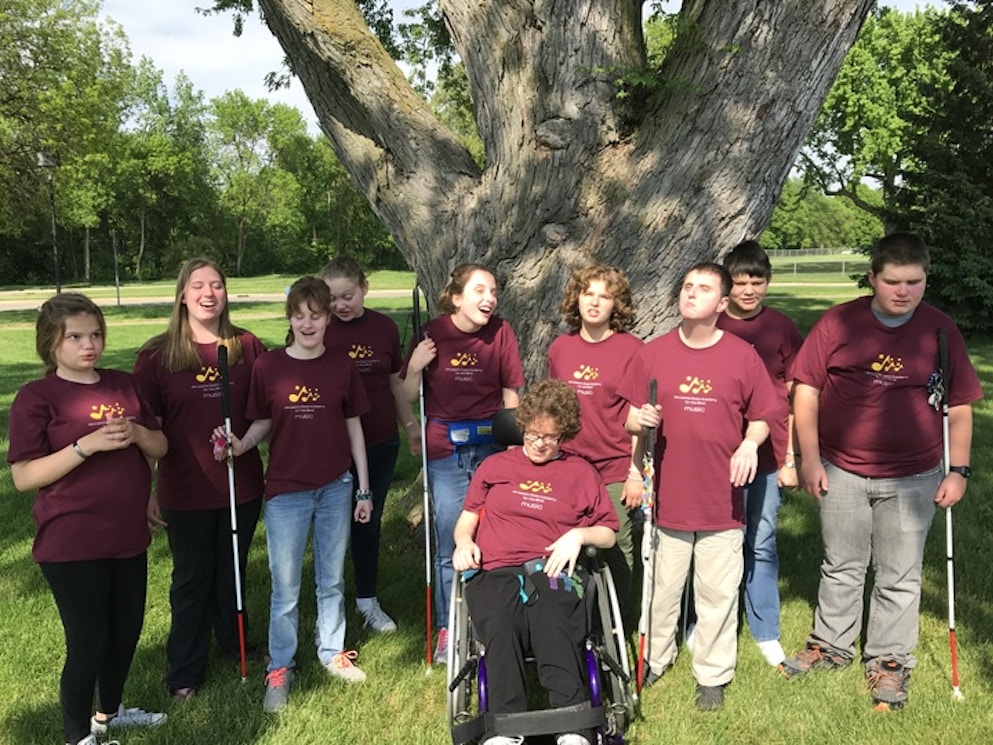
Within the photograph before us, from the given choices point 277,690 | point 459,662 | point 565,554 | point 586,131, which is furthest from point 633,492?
point 586,131

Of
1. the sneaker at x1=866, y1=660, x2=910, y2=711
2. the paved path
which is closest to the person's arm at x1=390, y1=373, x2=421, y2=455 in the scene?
the sneaker at x1=866, y1=660, x2=910, y2=711

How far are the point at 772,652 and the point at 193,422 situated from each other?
10.7 ft

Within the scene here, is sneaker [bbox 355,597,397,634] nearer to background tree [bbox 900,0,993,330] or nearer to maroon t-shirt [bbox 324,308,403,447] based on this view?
maroon t-shirt [bbox 324,308,403,447]

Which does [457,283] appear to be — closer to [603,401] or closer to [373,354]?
[373,354]

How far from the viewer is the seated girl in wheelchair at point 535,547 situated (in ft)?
10.4

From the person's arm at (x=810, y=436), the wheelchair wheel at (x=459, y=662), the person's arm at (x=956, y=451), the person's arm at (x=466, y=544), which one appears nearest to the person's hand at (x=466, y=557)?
the person's arm at (x=466, y=544)

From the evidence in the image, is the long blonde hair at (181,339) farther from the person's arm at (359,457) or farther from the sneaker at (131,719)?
the sneaker at (131,719)

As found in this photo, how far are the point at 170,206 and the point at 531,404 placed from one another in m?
57.7

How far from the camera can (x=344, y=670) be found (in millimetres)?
3980

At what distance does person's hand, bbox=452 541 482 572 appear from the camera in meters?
3.44

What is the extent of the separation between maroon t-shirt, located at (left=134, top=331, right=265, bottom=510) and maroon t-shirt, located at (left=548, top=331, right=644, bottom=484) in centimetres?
164

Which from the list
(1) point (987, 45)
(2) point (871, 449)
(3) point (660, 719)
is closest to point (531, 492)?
(3) point (660, 719)

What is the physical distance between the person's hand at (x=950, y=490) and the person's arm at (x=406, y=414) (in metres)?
2.66

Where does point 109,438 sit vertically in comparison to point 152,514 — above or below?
above
